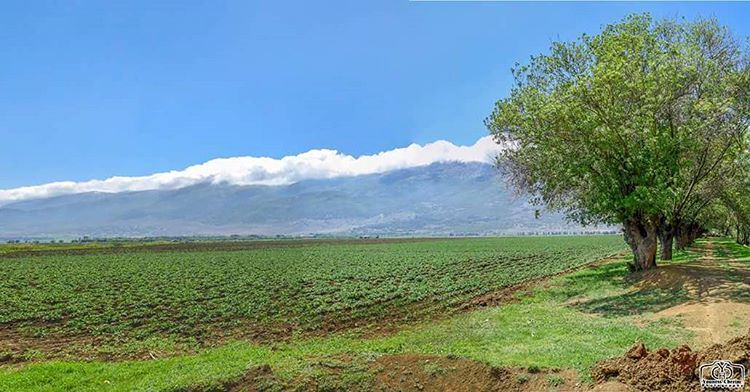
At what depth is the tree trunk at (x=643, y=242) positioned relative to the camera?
27.8 m

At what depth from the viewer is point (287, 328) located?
72.9 ft

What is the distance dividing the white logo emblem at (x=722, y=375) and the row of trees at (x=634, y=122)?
16.3m

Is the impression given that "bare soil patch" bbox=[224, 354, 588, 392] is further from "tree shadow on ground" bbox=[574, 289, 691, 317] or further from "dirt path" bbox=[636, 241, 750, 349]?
"tree shadow on ground" bbox=[574, 289, 691, 317]

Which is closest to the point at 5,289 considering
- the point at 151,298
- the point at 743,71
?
the point at 151,298

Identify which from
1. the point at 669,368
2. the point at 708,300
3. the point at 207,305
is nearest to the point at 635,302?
the point at 708,300

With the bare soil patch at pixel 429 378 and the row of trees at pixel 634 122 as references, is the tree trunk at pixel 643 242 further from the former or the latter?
the bare soil patch at pixel 429 378

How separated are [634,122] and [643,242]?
746 cm

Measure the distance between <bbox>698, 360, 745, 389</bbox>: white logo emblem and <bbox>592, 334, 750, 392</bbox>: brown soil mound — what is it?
15cm

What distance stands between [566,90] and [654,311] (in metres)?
13.3

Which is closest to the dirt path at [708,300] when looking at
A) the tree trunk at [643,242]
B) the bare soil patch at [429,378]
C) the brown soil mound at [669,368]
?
the tree trunk at [643,242]

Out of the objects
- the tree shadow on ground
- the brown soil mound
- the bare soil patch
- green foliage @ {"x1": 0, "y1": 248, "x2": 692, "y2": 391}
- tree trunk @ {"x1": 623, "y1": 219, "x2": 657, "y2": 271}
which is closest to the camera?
the brown soil mound

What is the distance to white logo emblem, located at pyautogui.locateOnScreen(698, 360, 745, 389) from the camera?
8.79 meters

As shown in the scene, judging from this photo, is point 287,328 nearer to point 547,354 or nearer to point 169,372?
point 169,372

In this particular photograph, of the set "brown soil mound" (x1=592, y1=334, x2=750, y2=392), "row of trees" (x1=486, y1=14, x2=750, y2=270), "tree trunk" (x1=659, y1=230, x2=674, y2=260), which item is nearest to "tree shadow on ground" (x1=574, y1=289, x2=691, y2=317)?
"row of trees" (x1=486, y1=14, x2=750, y2=270)
